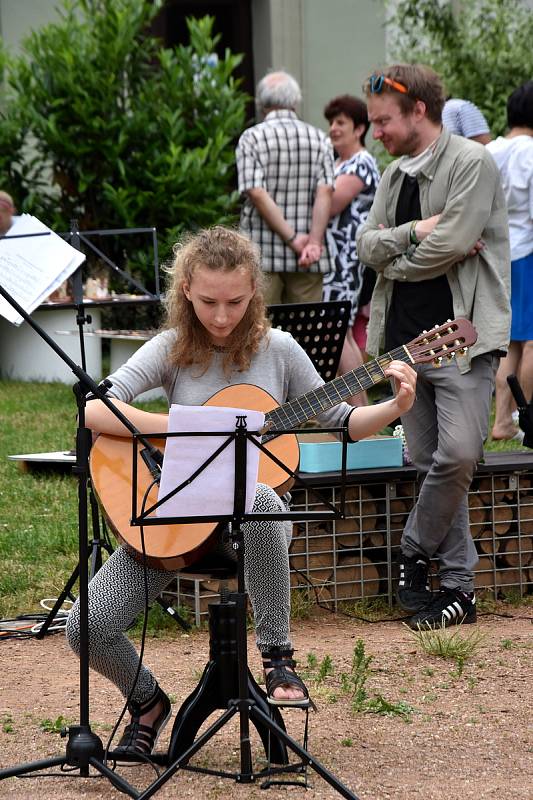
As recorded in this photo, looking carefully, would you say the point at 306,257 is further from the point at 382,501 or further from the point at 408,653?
the point at 408,653

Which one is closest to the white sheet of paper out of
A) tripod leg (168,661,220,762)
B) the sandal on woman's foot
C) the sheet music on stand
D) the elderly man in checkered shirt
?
tripod leg (168,661,220,762)

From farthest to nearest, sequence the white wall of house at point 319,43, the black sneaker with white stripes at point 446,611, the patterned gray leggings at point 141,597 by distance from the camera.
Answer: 1. the white wall of house at point 319,43
2. the black sneaker with white stripes at point 446,611
3. the patterned gray leggings at point 141,597

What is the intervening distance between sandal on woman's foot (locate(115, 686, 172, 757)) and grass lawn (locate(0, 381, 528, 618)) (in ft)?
5.55

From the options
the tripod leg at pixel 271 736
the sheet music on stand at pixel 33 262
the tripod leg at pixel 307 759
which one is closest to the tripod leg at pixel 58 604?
the sheet music on stand at pixel 33 262

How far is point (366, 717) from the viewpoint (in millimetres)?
4012

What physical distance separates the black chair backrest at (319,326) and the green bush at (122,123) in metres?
4.93

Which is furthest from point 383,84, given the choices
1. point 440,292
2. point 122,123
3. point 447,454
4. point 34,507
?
point 122,123

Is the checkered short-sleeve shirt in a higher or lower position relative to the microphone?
higher

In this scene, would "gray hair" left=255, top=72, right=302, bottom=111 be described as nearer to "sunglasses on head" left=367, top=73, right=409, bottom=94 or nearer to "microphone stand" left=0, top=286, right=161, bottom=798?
"sunglasses on head" left=367, top=73, right=409, bottom=94

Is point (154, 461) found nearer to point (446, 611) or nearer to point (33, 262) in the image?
point (33, 262)

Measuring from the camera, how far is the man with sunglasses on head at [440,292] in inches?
192

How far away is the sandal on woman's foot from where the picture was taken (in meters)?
3.60

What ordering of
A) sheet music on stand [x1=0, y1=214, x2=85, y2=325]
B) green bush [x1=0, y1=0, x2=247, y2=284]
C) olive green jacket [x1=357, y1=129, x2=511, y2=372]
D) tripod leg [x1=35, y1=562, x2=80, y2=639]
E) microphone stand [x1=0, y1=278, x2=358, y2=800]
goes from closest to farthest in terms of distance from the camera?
1. microphone stand [x1=0, y1=278, x2=358, y2=800]
2. sheet music on stand [x1=0, y1=214, x2=85, y2=325]
3. tripod leg [x1=35, y1=562, x2=80, y2=639]
4. olive green jacket [x1=357, y1=129, x2=511, y2=372]
5. green bush [x1=0, y1=0, x2=247, y2=284]

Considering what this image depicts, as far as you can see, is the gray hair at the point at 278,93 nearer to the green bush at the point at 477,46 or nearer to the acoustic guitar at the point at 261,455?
the green bush at the point at 477,46
